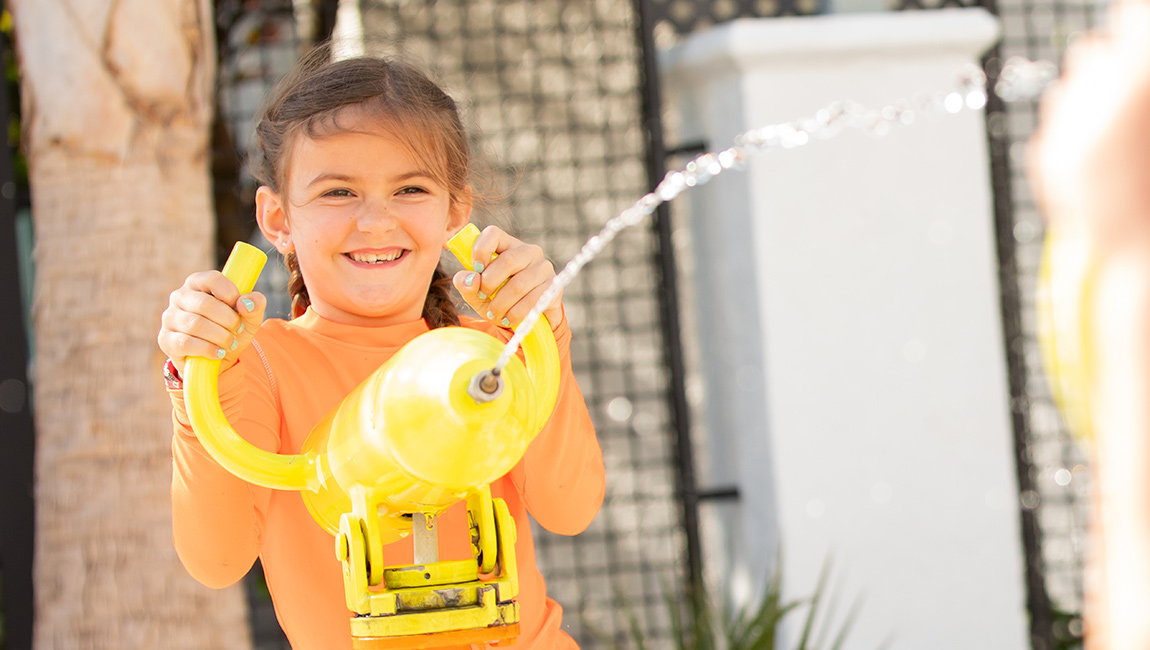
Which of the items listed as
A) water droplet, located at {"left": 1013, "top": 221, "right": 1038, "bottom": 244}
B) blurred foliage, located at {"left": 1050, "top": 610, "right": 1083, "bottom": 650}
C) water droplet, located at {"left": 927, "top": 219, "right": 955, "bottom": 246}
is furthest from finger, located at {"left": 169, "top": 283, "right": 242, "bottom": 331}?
water droplet, located at {"left": 1013, "top": 221, "right": 1038, "bottom": 244}

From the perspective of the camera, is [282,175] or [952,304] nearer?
[282,175]

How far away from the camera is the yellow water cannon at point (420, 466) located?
84 centimetres

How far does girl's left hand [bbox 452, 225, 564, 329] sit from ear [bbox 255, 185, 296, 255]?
0.37m

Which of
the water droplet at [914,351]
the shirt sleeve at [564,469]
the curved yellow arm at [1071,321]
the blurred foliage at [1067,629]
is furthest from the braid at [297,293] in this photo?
the blurred foliage at [1067,629]

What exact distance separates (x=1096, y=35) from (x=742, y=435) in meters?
2.91

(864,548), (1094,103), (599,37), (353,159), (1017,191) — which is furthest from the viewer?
(1017,191)

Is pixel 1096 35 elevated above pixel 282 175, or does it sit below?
below

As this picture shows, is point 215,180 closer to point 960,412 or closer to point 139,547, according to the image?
point 139,547

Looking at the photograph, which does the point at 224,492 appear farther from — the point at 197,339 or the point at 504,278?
the point at 504,278

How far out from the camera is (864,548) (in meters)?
3.15

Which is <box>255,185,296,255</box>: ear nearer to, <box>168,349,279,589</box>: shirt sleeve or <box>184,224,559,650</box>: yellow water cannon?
<box>168,349,279,589</box>: shirt sleeve

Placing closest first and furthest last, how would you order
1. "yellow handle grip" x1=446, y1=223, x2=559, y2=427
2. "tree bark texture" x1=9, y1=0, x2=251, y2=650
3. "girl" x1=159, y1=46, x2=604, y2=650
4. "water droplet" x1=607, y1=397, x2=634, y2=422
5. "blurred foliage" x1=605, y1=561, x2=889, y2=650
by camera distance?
1. "yellow handle grip" x1=446, y1=223, x2=559, y2=427
2. "girl" x1=159, y1=46, x2=604, y2=650
3. "tree bark texture" x1=9, y1=0, x2=251, y2=650
4. "blurred foliage" x1=605, y1=561, x2=889, y2=650
5. "water droplet" x1=607, y1=397, x2=634, y2=422

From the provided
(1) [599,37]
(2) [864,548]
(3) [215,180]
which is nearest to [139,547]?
(3) [215,180]

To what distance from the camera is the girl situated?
119 cm
